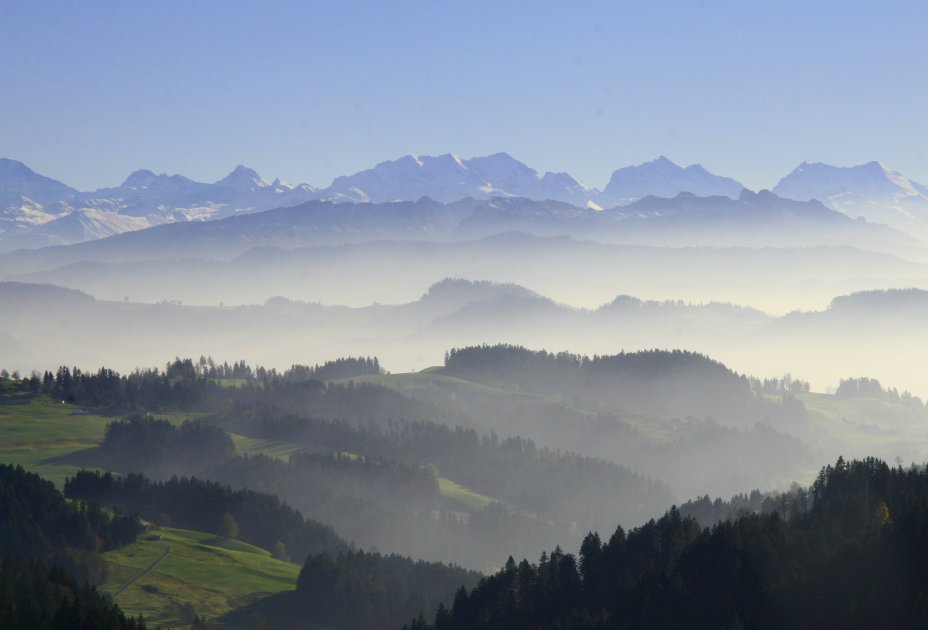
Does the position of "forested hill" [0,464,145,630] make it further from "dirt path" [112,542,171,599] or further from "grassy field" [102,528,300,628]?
"dirt path" [112,542,171,599]

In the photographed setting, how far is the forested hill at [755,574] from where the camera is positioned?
117250 millimetres

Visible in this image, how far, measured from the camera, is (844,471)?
16288 cm

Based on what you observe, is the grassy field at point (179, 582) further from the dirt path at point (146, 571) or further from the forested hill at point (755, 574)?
the forested hill at point (755, 574)

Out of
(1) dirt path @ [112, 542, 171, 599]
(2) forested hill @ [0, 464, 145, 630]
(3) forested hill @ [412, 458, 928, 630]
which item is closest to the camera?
(3) forested hill @ [412, 458, 928, 630]

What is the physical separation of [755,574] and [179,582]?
312 feet

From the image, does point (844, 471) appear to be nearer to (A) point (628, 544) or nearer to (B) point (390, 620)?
(A) point (628, 544)

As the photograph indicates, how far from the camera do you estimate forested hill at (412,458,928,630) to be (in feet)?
385

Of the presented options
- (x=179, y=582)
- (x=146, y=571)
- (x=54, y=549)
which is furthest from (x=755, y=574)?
(x=54, y=549)

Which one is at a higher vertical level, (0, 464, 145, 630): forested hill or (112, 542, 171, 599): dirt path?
(0, 464, 145, 630): forested hill

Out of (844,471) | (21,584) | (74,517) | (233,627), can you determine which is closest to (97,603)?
(21,584)

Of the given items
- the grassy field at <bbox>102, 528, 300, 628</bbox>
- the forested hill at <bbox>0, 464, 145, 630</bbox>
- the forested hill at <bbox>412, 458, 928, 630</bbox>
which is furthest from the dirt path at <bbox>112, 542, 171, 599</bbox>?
the forested hill at <bbox>412, 458, 928, 630</bbox>

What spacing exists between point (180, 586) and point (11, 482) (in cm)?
3926

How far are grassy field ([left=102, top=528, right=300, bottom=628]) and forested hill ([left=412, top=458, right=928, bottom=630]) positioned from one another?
40774mm

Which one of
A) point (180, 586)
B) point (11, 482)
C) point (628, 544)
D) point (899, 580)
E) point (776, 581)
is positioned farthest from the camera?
point (11, 482)
